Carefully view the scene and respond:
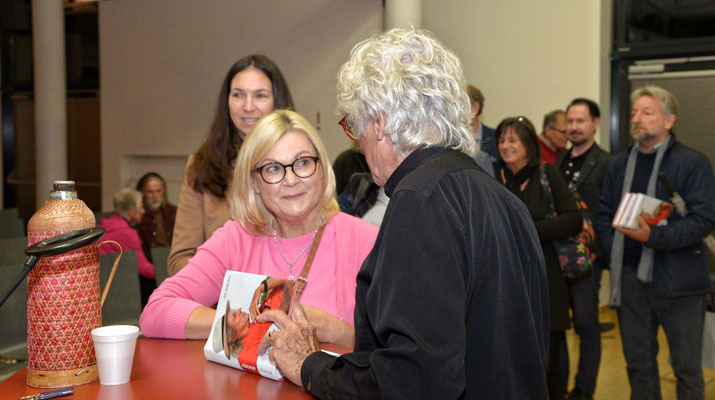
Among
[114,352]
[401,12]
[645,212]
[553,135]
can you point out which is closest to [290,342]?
[114,352]

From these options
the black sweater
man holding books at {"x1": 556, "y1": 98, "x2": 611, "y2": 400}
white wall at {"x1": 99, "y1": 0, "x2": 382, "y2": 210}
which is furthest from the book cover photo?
white wall at {"x1": 99, "y1": 0, "x2": 382, "y2": 210}

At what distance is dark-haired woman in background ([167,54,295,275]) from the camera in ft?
Result: 8.25

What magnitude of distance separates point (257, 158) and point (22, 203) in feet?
33.7

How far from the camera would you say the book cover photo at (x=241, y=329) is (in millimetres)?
1560

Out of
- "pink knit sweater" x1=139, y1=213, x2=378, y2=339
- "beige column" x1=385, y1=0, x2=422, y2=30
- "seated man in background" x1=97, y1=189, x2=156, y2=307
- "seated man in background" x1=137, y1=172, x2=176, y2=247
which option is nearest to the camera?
"pink knit sweater" x1=139, y1=213, x2=378, y2=339

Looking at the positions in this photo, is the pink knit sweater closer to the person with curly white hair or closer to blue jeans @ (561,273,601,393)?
the person with curly white hair

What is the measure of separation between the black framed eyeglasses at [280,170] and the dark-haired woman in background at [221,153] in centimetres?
52

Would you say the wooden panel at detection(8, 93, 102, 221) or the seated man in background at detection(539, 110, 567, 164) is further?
the wooden panel at detection(8, 93, 102, 221)

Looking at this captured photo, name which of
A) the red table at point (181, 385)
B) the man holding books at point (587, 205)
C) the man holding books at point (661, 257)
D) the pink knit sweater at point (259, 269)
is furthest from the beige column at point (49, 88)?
the red table at point (181, 385)

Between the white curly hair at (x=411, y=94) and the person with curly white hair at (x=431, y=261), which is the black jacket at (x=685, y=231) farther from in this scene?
the white curly hair at (x=411, y=94)

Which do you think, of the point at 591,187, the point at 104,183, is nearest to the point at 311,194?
the point at 591,187

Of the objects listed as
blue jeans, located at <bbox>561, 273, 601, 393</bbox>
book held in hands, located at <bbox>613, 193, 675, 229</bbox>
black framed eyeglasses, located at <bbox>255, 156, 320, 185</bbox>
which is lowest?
blue jeans, located at <bbox>561, 273, 601, 393</bbox>

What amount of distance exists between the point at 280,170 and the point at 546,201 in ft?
6.95

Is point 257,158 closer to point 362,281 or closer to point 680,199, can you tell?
point 362,281
